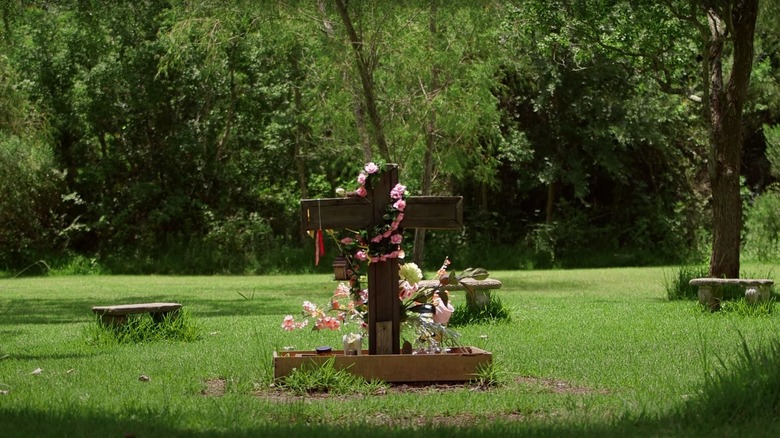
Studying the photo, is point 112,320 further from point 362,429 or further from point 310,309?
point 362,429

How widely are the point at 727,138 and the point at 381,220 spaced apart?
10.9 meters

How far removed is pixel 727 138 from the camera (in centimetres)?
1844

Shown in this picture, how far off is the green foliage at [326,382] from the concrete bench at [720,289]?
794 cm

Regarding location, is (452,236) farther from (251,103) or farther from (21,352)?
(21,352)

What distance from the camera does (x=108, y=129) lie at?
118ft

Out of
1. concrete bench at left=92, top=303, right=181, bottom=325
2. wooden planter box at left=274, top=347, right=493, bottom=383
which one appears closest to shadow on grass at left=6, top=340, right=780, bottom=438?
wooden planter box at left=274, top=347, right=493, bottom=383

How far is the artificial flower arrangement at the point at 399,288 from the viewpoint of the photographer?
8.89 m

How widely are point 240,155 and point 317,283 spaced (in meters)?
10.8

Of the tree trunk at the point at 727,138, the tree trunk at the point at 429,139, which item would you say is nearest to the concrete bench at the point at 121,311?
the tree trunk at the point at 727,138

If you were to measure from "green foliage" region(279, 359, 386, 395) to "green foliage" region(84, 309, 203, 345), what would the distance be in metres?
4.26

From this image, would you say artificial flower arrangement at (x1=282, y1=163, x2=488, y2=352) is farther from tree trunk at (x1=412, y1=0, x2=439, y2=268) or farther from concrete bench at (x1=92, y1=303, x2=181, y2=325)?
tree trunk at (x1=412, y1=0, x2=439, y2=268)

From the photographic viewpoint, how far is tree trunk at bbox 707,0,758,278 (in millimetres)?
18219

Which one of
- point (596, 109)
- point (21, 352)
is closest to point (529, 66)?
point (596, 109)

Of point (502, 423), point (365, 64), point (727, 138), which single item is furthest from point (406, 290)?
point (365, 64)
